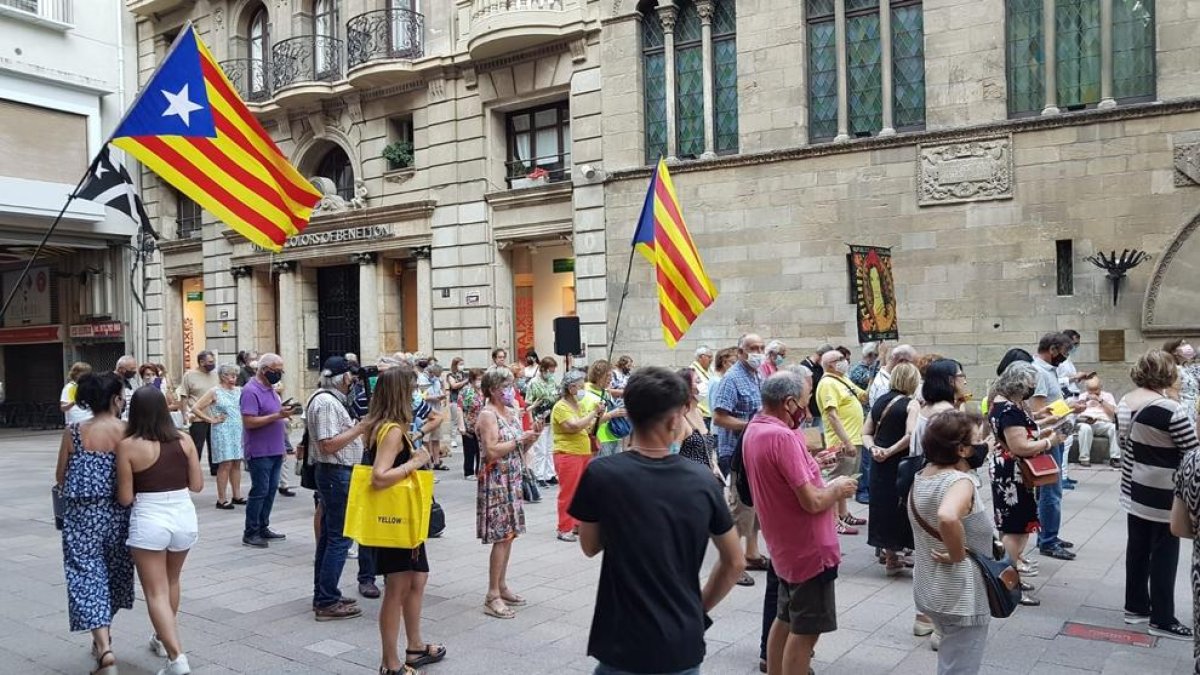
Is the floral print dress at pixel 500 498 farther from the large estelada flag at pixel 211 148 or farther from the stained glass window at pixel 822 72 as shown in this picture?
the stained glass window at pixel 822 72

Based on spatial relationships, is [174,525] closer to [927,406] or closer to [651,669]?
[651,669]

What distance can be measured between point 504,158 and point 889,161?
29.4 feet

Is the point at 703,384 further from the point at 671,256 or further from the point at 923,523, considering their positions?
the point at 923,523

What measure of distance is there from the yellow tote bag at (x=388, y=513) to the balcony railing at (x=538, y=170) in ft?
47.8

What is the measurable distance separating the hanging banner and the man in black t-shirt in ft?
28.0

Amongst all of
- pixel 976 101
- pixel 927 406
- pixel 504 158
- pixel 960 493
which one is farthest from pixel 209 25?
pixel 960 493

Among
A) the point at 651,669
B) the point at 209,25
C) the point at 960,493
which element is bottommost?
the point at 651,669

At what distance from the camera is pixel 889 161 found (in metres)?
15.1

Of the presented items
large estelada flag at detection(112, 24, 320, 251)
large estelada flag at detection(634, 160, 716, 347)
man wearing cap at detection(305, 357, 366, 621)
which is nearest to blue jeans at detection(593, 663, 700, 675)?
man wearing cap at detection(305, 357, 366, 621)

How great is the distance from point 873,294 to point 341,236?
48.9 feet

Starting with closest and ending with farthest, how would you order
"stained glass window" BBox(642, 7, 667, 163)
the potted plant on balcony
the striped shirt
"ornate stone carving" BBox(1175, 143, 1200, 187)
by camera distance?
1. the striped shirt
2. "ornate stone carving" BBox(1175, 143, 1200, 187)
3. "stained glass window" BBox(642, 7, 667, 163)
4. the potted plant on balcony

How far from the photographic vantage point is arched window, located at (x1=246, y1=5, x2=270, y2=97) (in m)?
24.2

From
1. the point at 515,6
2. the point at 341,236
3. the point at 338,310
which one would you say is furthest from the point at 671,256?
the point at 338,310

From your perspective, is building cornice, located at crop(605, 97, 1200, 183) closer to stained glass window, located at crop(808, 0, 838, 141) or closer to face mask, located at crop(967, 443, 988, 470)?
stained glass window, located at crop(808, 0, 838, 141)
